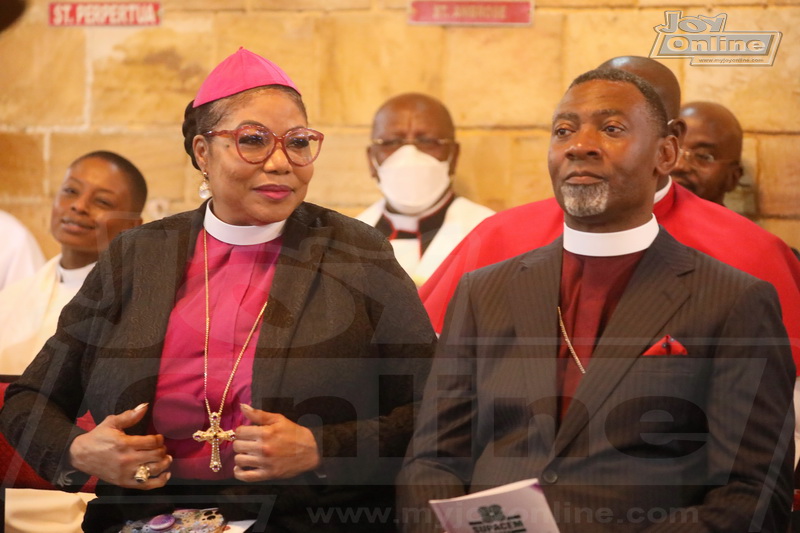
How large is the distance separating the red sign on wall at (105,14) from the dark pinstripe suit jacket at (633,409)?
2816 millimetres

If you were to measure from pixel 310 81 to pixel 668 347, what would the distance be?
2903mm

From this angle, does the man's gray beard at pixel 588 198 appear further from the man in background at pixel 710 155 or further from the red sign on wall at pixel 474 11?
the red sign on wall at pixel 474 11

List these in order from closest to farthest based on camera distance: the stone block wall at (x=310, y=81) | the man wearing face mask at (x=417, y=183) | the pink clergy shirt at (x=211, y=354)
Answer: the pink clergy shirt at (x=211, y=354)
the man wearing face mask at (x=417, y=183)
the stone block wall at (x=310, y=81)

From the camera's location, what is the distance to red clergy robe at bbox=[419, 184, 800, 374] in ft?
11.9

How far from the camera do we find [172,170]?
513cm

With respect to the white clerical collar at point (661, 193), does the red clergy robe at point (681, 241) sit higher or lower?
lower

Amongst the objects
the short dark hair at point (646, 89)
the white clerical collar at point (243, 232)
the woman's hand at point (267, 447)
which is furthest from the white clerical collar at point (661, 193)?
the woman's hand at point (267, 447)

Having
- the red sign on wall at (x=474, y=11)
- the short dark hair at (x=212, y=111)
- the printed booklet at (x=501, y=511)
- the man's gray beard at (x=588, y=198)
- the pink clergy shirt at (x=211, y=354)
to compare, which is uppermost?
the red sign on wall at (x=474, y=11)

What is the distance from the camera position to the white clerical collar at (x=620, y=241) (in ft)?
10.1

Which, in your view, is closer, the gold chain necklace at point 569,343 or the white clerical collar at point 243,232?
the gold chain necklace at point 569,343

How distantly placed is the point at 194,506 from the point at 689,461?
1.60 metres

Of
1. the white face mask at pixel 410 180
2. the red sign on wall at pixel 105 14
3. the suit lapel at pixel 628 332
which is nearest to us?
the suit lapel at pixel 628 332

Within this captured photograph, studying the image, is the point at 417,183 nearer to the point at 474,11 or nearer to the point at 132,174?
the point at 474,11

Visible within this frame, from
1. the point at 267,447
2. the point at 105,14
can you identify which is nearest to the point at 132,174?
the point at 105,14
